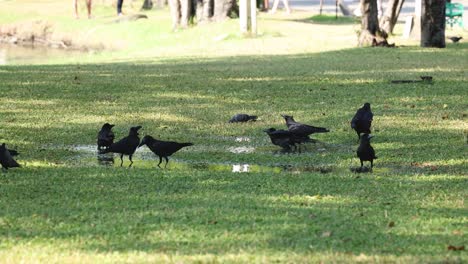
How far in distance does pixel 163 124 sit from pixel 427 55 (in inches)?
591

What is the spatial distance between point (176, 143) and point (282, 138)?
1699 mm

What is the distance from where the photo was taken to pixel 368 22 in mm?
33312

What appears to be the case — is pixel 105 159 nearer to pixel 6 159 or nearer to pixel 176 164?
pixel 176 164

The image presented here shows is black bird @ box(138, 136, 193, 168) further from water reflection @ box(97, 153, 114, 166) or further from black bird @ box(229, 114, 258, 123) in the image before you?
black bird @ box(229, 114, 258, 123)

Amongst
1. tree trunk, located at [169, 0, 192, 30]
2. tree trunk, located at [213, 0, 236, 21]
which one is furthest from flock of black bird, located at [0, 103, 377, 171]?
tree trunk, located at [169, 0, 192, 30]

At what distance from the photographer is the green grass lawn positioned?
26.4 feet

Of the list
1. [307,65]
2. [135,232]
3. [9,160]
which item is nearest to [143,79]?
[307,65]

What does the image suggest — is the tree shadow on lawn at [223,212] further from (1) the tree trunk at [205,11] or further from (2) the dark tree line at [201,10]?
(1) the tree trunk at [205,11]

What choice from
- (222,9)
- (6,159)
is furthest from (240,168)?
(222,9)

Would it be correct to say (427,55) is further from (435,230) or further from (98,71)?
(435,230)

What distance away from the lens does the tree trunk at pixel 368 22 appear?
33.2 meters

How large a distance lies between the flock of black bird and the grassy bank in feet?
0.66

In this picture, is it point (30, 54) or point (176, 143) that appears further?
point (30, 54)

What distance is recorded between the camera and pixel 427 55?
2978 cm
